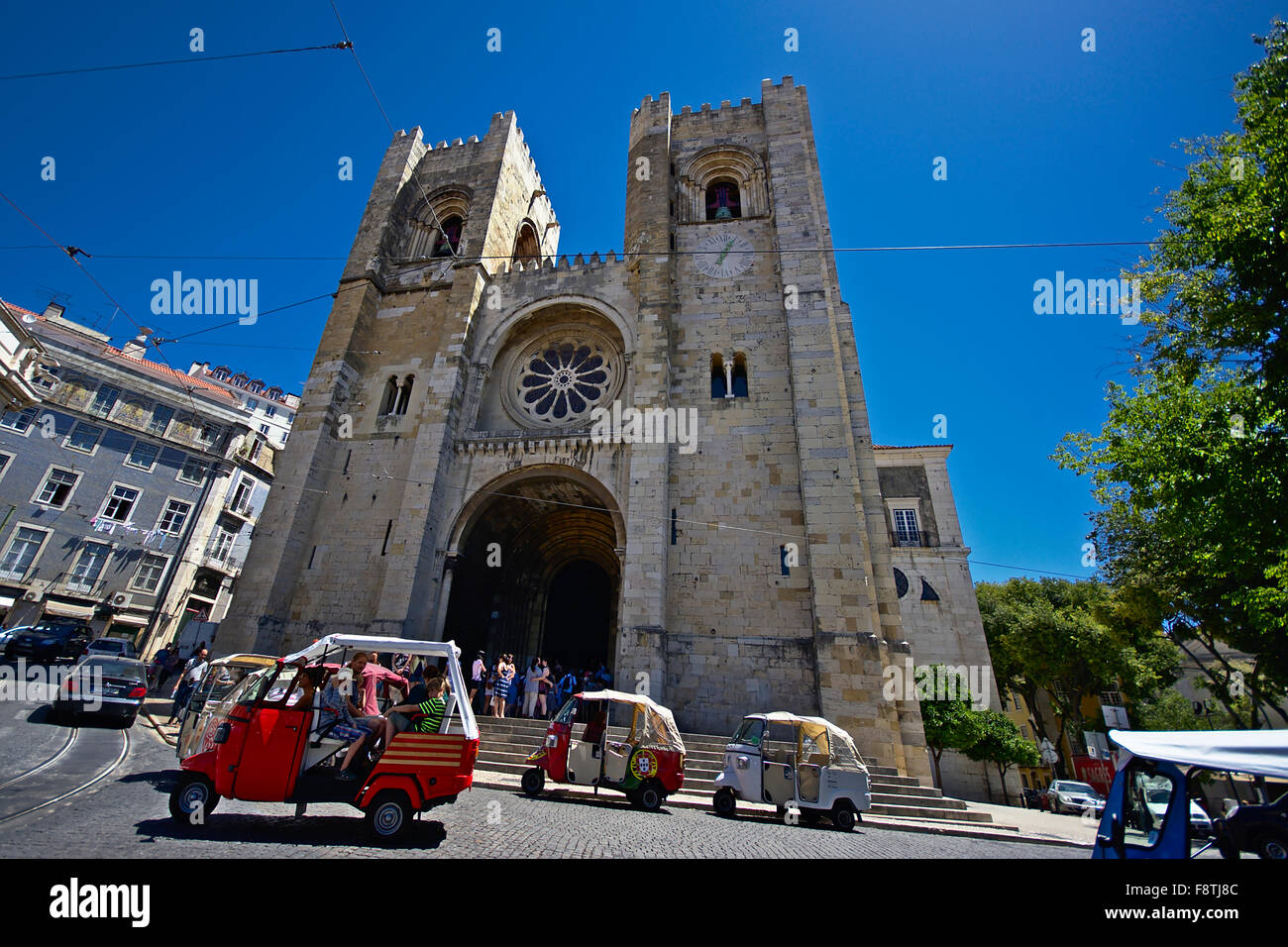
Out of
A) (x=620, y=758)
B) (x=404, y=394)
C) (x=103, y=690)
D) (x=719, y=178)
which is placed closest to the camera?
(x=620, y=758)

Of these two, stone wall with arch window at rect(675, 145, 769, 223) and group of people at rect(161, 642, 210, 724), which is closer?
group of people at rect(161, 642, 210, 724)

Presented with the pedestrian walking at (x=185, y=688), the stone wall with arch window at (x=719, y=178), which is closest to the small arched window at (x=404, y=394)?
the pedestrian walking at (x=185, y=688)

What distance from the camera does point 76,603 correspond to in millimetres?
22016

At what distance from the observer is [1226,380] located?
9305 mm

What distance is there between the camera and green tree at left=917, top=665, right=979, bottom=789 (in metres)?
15.6

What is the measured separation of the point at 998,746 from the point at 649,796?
14202 mm

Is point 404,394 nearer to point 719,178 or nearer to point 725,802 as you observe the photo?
point 719,178

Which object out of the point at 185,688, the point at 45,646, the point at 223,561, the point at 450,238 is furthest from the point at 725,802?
the point at 223,561

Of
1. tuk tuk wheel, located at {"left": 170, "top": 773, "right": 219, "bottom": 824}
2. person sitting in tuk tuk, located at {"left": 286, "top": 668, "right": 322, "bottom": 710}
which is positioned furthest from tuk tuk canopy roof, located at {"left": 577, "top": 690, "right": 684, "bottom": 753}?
tuk tuk wheel, located at {"left": 170, "top": 773, "right": 219, "bottom": 824}

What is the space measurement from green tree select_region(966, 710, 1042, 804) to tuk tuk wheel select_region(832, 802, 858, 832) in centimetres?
1133

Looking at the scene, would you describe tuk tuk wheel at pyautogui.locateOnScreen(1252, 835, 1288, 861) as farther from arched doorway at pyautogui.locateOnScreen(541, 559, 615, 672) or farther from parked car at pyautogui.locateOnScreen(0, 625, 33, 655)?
parked car at pyautogui.locateOnScreen(0, 625, 33, 655)

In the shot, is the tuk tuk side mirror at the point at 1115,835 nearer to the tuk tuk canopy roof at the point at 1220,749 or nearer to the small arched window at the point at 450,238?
the tuk tuk canopy roof at the point at 1220,749
